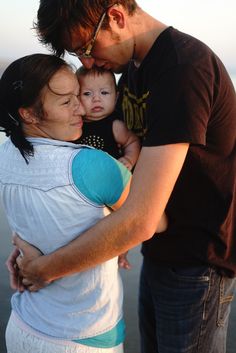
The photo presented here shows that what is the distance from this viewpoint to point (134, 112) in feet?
6.17

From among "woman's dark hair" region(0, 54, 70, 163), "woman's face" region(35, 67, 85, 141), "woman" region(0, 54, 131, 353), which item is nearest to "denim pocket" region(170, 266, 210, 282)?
"woman" region(0, 54, 131, 353)

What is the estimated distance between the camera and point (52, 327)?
1503mm

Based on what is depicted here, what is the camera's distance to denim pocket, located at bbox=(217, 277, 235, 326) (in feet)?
5.83

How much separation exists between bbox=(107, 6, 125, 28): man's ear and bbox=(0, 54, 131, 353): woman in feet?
0.81

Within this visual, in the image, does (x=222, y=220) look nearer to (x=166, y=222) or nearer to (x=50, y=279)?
(x=166, y=222)

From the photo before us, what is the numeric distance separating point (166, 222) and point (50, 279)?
0.51 m

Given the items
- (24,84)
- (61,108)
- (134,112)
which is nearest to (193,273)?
(134,112)

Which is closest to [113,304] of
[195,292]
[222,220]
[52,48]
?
[195,292]

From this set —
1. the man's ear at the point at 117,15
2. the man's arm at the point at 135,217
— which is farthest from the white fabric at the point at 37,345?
the man's ear at the point at 117,15

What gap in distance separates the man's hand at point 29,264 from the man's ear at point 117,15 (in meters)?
0.90

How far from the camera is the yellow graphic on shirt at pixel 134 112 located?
1751 mm

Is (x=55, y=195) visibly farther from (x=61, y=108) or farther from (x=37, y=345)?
(x=37, y=345)

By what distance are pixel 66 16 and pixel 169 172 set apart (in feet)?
2.30

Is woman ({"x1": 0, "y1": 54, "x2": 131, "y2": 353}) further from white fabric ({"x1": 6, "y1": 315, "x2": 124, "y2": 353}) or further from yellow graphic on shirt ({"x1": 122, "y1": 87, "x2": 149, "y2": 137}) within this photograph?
yellow graphic on shirt ({"x1": 122, "y1": 87, "x2": 149, "y2": 137})
